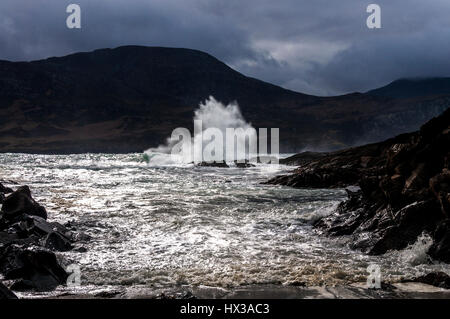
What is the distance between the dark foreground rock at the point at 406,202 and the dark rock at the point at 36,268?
22.2 feet

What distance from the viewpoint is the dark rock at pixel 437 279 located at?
21.2 ft

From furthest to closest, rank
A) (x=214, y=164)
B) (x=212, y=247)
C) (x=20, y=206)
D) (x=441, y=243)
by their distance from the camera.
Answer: (x=214, y=164), (x=20, y=206), (x=212, y=247), (x=441, y=243)

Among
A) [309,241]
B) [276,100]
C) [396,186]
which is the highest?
[276,100]

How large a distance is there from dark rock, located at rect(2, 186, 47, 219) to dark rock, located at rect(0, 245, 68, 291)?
4.56 meters

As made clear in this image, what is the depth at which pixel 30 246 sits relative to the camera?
26.1ft

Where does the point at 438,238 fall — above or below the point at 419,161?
below

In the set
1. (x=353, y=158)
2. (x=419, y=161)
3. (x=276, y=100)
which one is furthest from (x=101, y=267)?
(x=276, y=100)

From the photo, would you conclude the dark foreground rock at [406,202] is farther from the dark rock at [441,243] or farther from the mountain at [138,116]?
the mountain at [138,116]

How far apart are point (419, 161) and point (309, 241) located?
4.09 meters

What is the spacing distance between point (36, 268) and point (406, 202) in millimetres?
8960

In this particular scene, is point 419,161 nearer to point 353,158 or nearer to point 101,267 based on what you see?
point 101,267

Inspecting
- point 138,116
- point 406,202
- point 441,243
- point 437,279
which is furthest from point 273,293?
point 138,116

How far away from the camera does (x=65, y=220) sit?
41.7 feet

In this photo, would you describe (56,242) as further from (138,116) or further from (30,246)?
(138,116)
